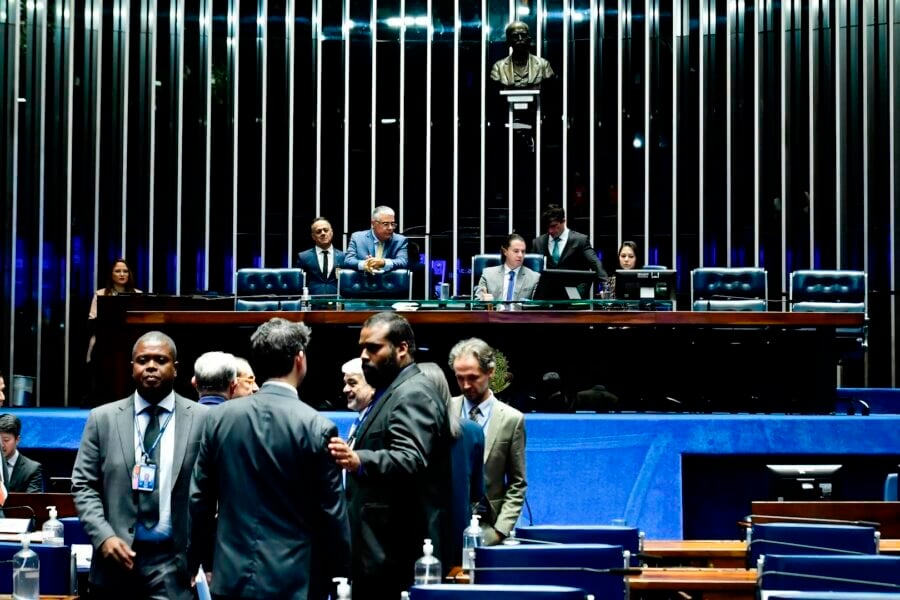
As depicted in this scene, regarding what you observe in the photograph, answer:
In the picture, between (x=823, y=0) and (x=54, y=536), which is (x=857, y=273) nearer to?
(x=823, y=0)

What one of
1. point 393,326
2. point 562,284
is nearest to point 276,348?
point 393,326

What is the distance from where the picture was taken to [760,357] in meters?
8.31

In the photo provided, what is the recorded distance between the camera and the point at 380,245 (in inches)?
382

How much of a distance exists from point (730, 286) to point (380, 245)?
8.77ft

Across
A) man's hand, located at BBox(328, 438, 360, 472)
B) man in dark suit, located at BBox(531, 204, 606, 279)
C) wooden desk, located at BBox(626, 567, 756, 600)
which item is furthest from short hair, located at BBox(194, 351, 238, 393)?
man in dark suit, located at BBox(531, 204, 606, 279)

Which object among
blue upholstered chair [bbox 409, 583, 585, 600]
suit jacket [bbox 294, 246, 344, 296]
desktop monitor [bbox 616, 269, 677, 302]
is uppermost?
suit jacket [bbox 294, 246, 344, 296]

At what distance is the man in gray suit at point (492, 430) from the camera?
500cm

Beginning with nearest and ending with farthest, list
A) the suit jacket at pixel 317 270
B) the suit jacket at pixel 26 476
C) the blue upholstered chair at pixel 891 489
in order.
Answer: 1. the blue upholstered chair at pixel 891 489
2. the suit jacket at pixel 26 476
3. the suit jacket at pixel 317 270

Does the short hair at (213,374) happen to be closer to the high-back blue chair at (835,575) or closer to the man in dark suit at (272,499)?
the man in dark suit at (272,499)

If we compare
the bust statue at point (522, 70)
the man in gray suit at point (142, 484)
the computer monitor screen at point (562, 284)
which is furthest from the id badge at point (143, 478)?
the bust statue at point (522, 70)

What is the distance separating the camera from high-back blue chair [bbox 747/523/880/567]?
4.37 metres

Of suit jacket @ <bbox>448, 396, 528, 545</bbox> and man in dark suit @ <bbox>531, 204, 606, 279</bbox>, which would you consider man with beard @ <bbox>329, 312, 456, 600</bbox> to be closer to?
suit jacket @ <bbox>448, 396, 528, 545</bbox>

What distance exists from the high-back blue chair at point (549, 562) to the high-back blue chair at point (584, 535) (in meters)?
0.61

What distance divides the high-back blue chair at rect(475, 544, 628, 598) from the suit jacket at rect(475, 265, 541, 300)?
A: 491 cm
